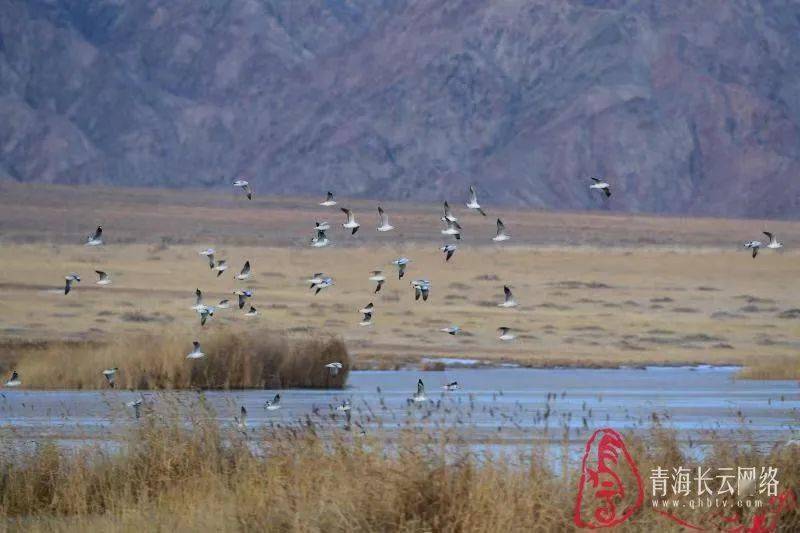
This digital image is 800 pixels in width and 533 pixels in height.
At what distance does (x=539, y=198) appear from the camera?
141500 millimetres

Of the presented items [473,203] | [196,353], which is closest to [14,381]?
[196,353]

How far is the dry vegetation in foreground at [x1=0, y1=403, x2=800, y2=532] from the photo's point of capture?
12.1 metres

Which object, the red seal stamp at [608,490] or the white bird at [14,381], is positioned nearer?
the red seal stamp at [608,490]

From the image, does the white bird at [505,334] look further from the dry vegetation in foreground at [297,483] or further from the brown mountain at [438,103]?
the brown mountain at [438,103]

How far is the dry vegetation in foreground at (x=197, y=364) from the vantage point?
29.5 m

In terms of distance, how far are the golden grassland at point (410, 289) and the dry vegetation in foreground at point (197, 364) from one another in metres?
0.42

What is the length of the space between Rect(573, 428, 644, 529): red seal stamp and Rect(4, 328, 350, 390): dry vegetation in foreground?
16.4m

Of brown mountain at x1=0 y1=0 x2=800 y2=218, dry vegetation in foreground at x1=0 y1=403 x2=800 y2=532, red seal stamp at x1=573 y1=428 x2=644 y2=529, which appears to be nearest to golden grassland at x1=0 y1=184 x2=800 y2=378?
dry vegetation in foreground at x1=0 y1=403 x2=800 y2=532

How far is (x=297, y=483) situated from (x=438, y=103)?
14581 centimetres

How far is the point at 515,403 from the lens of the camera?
26.2 metres

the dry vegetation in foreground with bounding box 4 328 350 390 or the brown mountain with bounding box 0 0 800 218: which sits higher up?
the brown mountain with bounding box 0 0 800 218

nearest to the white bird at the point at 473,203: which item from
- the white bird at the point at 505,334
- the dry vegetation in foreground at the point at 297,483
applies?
the dry vegetation in foreground at the point at 297,483

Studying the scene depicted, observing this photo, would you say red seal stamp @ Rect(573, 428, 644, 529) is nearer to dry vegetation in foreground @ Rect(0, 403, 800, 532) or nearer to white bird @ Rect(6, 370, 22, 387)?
dry vegetation in foreground @ Rect(0, 403, 800, 532)

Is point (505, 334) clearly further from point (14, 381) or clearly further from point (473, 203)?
point (473, 203)
